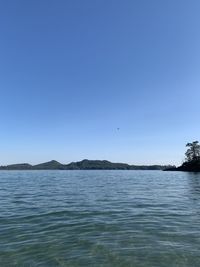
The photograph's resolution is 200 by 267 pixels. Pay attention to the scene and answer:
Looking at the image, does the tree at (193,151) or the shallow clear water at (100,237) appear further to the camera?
the tree at (193,151)

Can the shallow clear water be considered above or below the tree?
below

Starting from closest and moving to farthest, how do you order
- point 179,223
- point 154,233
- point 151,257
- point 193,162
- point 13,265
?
point 13,265
point 151,257
point 154,233
point 179,223
point 193,162

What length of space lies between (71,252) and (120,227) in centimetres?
576

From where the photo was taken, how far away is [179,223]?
20047 mm

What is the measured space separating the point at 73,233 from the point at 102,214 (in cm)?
653

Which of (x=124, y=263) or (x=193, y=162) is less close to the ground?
(x=193, y=162)

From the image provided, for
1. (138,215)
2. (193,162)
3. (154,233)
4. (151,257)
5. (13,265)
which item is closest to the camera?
(13,265)

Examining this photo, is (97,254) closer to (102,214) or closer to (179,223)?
(179,223)

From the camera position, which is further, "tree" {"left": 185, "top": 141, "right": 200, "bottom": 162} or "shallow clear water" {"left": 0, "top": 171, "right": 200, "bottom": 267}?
"tree" {"left": 185, "top": 141, "right": 200, "bottom": 162}

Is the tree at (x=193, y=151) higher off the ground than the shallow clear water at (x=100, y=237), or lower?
higher

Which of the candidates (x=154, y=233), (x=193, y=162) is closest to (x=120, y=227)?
(x=154, y=233)

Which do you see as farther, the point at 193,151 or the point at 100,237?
the point at 193,151

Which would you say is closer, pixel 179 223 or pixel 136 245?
pixel 136 245

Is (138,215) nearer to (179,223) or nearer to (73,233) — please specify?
A: (179,223)
